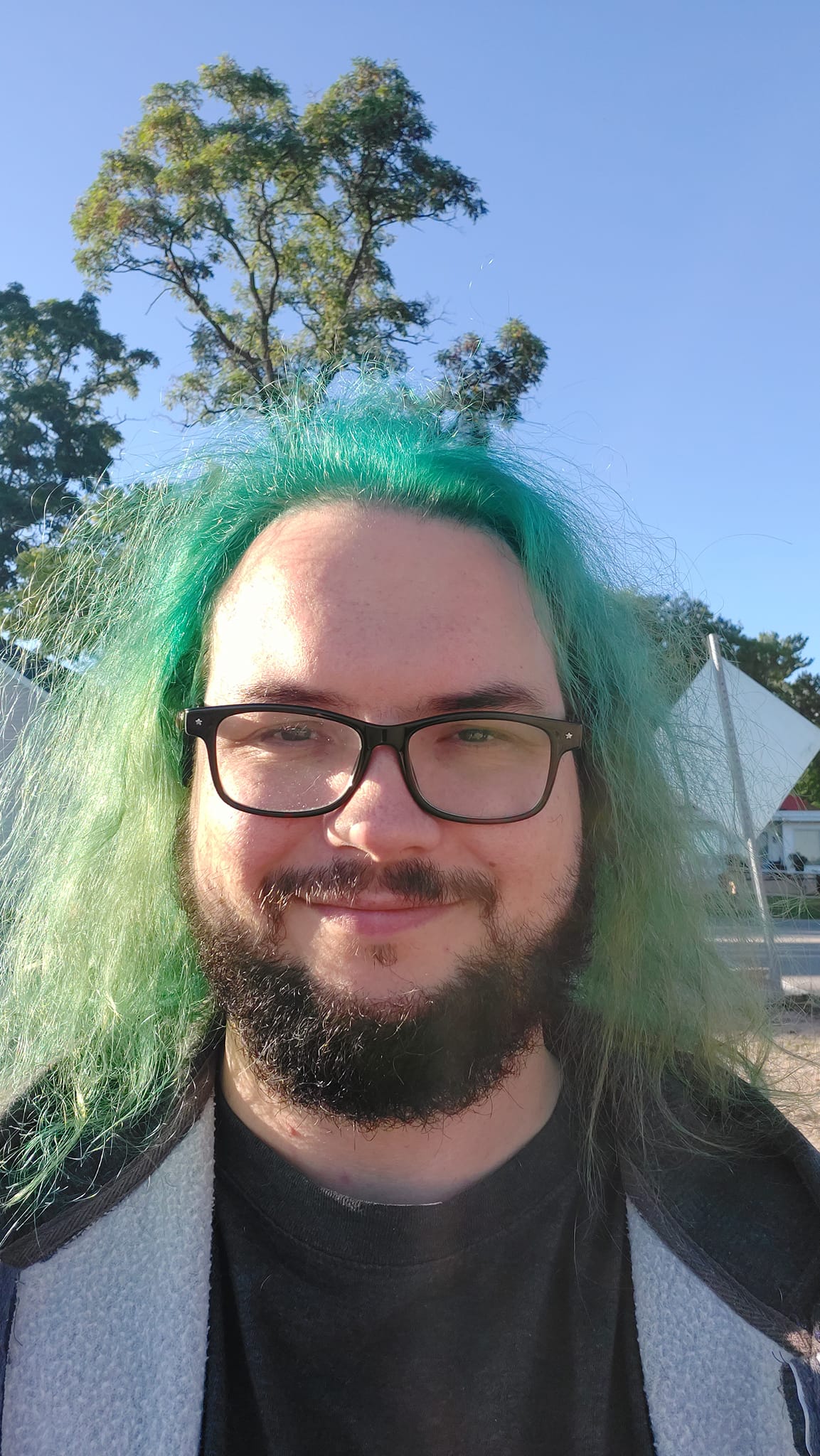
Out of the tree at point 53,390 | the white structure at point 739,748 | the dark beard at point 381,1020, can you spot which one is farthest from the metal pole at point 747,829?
the tree at point 53,390

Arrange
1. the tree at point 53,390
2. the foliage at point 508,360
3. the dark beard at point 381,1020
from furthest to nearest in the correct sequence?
1. the tree at point 53,390
2. the foliage at point 508,360
3. the dark beard at point 381,1020

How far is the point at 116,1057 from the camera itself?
5.27ft

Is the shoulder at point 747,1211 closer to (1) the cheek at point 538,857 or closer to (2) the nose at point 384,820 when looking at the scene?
(1) the cheek at point 538,857

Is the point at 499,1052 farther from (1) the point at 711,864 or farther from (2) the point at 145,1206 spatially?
(1) the point at 711,864

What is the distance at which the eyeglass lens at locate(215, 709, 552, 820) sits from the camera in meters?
1.33

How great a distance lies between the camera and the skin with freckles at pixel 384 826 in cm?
127

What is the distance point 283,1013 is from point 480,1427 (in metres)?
0.58

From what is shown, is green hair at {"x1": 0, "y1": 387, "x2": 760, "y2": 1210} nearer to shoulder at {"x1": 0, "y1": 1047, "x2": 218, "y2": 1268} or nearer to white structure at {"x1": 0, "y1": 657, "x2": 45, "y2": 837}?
shoulder at {"x1": 0, "y1": 1047, "x2": 218, "y2": 1268}

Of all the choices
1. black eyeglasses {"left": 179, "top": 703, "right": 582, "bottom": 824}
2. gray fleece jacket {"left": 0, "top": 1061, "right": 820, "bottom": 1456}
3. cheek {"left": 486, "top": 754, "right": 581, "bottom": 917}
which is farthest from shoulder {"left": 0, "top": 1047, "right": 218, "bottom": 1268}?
cheek {"left": 486, "top": 754, "right": 581, "bottom": 917}

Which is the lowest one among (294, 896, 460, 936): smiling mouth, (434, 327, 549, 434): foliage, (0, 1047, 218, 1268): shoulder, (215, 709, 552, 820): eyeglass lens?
(0, 1047, 218, 1268): shoulder

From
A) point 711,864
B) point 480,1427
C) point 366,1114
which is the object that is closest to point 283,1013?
point 366,1114

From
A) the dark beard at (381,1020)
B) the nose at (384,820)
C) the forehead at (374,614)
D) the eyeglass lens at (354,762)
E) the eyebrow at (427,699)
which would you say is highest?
the forehead at (374,614)

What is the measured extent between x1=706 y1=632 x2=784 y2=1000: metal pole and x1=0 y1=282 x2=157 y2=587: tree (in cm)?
1668

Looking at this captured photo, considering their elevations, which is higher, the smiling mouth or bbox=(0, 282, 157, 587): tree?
bbox=(0, 282, 157, 587): tree
